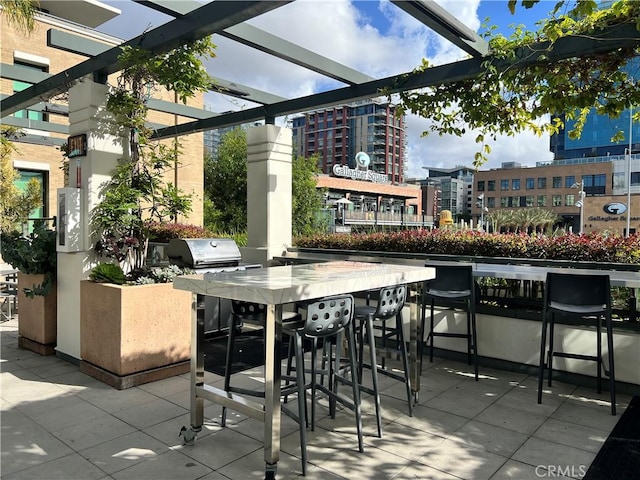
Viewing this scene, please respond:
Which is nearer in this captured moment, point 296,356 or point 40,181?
point 296,356

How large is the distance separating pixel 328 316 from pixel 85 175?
10.6ft

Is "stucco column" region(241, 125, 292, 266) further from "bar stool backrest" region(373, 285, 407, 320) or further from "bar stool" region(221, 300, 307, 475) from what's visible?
"bar stool backrest" region(373, 285, 407, 320)

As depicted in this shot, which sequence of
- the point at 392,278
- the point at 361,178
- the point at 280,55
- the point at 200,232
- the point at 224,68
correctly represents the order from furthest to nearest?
the point at 361,178 < the point at 200,232 < the point at 224,68 < the point at 280,55 < the point at 392,278

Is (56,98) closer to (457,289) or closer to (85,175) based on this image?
(85,175)

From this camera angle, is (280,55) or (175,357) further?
(280,55)

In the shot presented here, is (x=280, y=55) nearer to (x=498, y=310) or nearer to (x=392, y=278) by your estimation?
(x=392, y=278)

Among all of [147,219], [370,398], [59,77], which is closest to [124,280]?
[147,219]

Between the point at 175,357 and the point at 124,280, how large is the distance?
2.85ft

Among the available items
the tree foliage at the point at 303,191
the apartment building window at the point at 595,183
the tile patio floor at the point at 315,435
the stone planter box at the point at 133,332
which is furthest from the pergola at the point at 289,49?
the apartment building window at the point at 595,183

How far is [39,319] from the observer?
16.1 feet

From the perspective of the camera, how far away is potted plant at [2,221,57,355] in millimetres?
4781

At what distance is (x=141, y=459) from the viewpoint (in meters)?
2.65

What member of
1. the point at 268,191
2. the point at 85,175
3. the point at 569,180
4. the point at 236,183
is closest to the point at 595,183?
the point at 569,180

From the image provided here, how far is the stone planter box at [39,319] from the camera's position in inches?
191
